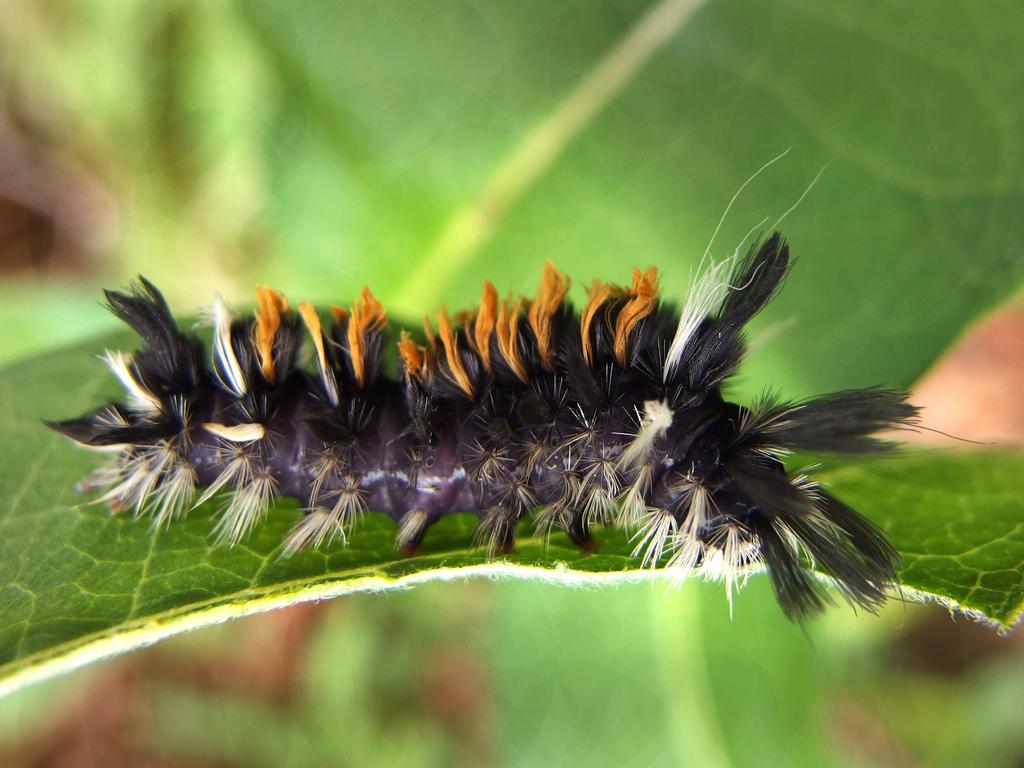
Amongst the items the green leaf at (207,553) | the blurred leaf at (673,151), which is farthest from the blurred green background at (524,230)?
the green leaf at (207,553)

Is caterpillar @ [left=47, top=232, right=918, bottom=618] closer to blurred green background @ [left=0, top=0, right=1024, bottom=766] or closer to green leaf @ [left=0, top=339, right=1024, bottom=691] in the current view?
green leaf @ [left=0, top=339, right=1024, bottom=691]

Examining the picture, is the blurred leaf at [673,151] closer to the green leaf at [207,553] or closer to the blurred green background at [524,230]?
the blurred green background at [524,230]

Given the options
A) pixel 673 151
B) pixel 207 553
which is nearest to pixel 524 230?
pixel 673 151

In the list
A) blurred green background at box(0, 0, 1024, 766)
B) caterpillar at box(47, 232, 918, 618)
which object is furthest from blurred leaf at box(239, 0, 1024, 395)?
caterpillar at box(47, 232, 918, 618)

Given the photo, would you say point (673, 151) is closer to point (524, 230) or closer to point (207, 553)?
point (524, 230)

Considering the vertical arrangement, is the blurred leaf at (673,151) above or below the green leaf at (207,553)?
above

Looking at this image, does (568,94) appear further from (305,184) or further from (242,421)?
(242,421)
